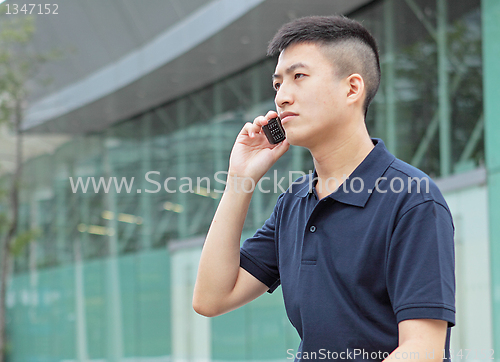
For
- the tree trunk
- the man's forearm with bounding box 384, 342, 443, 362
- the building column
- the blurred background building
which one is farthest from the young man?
the tree trunk

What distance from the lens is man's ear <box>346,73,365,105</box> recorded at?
1.52 meters

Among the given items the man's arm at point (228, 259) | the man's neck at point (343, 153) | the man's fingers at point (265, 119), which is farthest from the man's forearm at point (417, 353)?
the man's fingers at point (265, 119)

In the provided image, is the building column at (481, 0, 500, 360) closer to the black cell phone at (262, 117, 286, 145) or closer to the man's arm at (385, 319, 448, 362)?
the black cell phone at (262, 117, 286, 145)

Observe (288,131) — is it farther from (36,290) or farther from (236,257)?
(36,290)

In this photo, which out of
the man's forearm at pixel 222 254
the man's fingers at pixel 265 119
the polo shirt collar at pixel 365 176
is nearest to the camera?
the polo shirt collar at pixel 365 176

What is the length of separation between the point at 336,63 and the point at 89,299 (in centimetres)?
1272

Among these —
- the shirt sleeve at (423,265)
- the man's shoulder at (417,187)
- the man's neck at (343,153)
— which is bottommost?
the shirt sleeve at (423,265)

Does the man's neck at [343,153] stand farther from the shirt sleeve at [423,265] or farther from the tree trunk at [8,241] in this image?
the tree trunk at [8,241]

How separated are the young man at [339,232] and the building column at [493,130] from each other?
14.5 ft

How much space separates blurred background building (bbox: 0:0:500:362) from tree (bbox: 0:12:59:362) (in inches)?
10.0

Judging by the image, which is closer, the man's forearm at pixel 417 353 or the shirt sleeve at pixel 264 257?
the man's forearm at pixel 417 353

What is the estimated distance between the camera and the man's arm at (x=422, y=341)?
48.2 inches

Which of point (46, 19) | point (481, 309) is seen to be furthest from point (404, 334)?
point (46, 19)

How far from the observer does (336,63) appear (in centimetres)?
151
